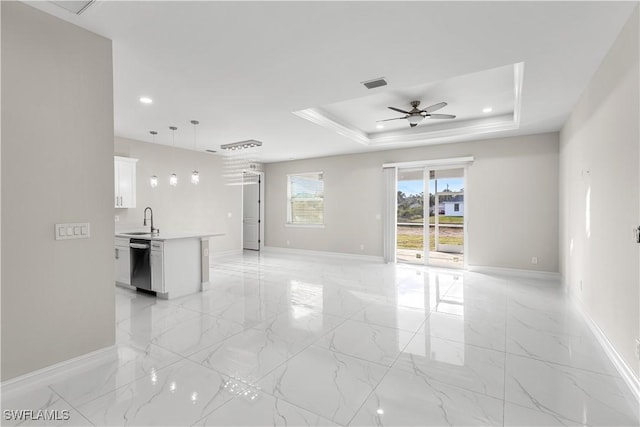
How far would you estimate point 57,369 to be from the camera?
2.26 meters

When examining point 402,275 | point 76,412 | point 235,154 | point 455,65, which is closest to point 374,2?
point 455,65

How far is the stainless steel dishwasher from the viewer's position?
4353mm

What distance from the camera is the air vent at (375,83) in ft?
11.2

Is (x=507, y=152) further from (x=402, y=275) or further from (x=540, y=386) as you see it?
(x=540, y=386)

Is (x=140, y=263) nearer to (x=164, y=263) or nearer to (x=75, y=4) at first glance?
(x=164, y=263)

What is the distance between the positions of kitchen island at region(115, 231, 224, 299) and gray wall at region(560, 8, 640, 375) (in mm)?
4730

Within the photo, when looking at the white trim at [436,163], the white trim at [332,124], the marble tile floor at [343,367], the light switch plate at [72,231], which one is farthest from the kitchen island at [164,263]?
the white trim at [436,163]

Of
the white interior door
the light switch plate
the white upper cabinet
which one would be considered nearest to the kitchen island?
the white upper cabinet

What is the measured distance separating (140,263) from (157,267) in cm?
46

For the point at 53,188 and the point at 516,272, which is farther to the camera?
the point at 516,272

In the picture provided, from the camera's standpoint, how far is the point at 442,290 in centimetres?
479

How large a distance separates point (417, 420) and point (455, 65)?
10.0 ft

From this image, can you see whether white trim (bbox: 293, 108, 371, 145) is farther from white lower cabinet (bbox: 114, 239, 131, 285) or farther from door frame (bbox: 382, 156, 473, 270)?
white lower cabinet (bbox: 114, 239, 131, 285)

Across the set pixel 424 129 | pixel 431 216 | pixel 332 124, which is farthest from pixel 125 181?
pixel 431 216
